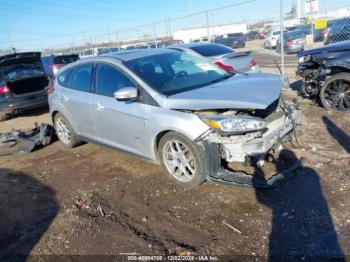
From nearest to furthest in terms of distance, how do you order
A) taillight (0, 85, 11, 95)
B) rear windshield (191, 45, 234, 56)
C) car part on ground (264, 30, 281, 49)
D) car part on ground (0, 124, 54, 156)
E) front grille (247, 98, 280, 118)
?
front grille (247, 98, 280, 118) → car part on ground (0, 124, 54, 156) → rear windshield (191, 45, 234, 56) → taillight (0, 85, 11, 95) → car part on ground (264, 30, 281, 49)

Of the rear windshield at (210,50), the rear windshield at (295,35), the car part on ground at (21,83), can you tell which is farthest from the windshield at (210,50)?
the rear windshield at (295,35)

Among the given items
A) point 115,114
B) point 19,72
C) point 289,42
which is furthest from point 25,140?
point 289,42

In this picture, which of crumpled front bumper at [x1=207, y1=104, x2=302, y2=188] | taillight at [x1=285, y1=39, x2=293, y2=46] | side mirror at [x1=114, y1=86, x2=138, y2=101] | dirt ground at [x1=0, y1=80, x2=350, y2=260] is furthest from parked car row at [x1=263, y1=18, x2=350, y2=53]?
side mirror at [x1=114, y1=86, x2=138, y2=101]

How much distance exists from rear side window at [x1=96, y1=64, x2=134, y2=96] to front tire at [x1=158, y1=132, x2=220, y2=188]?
1005 mm

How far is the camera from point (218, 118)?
12.7 ft

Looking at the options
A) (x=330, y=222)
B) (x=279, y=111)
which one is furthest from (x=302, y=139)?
(x=330, y=222)

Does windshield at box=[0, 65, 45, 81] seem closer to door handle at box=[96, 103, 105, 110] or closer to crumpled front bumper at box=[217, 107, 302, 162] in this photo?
door handle at box=[96, 103, 105, 110]

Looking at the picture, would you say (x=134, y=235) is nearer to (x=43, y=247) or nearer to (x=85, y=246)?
(x=85, y=246)

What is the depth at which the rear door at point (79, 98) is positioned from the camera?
18.0 feet

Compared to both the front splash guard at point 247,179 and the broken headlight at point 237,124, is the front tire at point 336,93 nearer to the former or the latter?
the front splash guard at point 247,179

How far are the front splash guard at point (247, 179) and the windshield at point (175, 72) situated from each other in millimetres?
1228

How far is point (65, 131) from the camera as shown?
6.53 meters

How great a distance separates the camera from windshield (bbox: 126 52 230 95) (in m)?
4.64

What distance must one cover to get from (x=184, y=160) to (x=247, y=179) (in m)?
0.79
